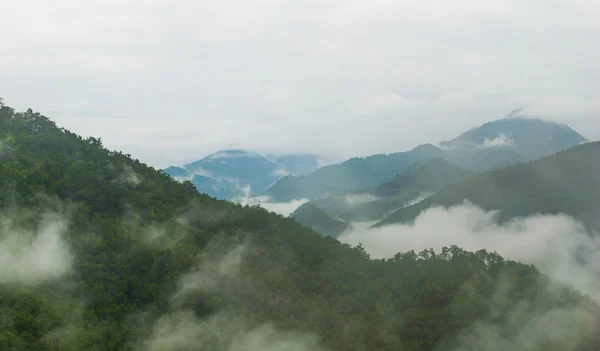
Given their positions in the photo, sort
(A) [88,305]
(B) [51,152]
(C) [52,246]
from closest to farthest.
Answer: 1. (A) [88,305]
2. (C) [52,246]
3. (B) [51,152]

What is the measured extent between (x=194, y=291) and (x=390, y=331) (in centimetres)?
2440

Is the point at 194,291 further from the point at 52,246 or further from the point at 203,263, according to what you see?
the point at 52,246

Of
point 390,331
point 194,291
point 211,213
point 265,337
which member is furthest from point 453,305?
point 211,213

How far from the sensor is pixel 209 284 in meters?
64.0

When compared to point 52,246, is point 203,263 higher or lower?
lower

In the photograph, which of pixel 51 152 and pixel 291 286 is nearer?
pixel 291 286

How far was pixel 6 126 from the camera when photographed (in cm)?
8281

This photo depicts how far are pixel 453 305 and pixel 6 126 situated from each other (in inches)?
2918

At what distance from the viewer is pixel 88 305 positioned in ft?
184

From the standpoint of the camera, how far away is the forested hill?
54.5 m

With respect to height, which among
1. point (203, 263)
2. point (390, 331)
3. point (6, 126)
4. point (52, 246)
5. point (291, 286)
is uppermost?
point (6, 126)

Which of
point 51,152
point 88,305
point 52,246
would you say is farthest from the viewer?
point 51,152

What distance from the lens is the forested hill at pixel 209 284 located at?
54.5 meters

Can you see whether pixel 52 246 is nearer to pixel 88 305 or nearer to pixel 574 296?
pixel 88 305
